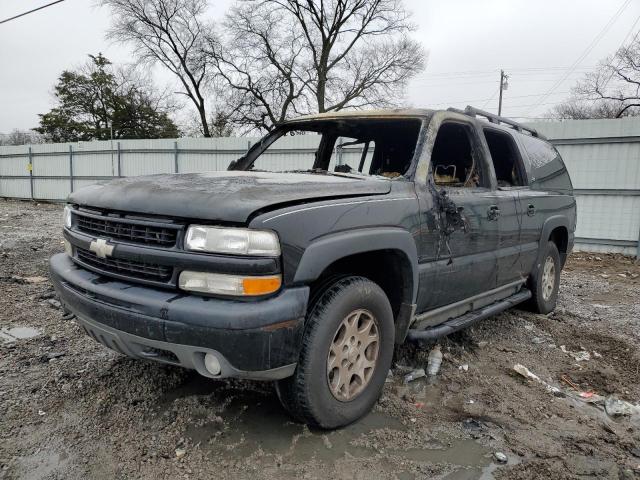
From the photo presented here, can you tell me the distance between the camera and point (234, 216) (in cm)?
201

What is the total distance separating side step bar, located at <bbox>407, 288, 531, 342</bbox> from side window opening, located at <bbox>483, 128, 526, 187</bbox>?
3.40ft

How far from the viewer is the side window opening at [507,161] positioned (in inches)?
165

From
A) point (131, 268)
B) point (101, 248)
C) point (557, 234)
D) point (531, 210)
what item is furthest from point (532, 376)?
point (101, 248)

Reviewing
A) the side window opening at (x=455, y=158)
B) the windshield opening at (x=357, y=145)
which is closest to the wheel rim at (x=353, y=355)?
the windshield opening at (x=357, y=145)

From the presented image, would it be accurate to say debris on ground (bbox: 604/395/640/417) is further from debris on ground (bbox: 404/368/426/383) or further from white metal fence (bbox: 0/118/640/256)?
white metal fence (bbox: 0/118/640/256)

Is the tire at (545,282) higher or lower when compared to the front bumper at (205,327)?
lower

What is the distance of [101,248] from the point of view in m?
2.36

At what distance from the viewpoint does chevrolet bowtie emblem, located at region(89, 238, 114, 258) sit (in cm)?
232

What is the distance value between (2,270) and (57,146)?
47.8 feet

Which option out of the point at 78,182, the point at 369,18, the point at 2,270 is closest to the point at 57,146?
the point at 78,182

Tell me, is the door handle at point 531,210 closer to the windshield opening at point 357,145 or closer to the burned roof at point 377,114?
the windshield opening at point 357,145

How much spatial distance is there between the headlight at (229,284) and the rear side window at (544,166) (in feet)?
10.6

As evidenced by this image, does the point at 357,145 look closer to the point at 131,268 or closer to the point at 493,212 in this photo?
the point at 493,212

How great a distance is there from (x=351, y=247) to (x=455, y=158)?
2.00 metres
